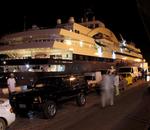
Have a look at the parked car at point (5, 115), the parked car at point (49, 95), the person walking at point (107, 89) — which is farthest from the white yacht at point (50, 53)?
the parked car at point (5, 115)

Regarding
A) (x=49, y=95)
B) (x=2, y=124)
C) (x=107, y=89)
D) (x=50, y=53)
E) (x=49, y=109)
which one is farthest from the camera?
(x=50, y=53)

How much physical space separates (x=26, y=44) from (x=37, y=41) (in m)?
1.47

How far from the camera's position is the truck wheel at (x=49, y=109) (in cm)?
1240

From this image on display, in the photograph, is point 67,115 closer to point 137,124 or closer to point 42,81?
point 42,81

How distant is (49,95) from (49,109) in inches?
25.9

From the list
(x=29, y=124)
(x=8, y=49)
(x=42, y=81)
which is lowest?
(x=29, y=124)

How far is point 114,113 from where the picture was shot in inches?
540

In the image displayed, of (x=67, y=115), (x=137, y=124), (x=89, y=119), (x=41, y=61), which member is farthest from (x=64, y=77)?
(x=41, y=61)

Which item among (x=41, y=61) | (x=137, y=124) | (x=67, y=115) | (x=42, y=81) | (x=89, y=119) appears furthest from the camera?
(x=41, y=61)

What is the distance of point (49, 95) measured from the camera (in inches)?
513

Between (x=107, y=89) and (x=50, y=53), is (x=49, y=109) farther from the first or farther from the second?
(x=50, y=53)

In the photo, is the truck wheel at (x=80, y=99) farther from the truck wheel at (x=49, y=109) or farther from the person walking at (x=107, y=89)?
the truck wheel at (x=49, y=109)

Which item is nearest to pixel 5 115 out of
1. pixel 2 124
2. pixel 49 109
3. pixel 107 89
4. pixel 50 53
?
pixel 2 124

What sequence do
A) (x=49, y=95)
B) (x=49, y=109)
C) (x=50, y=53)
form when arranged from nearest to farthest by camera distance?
(x=49, y=109) < (x=49, y=95) < (x=50, y=53)
